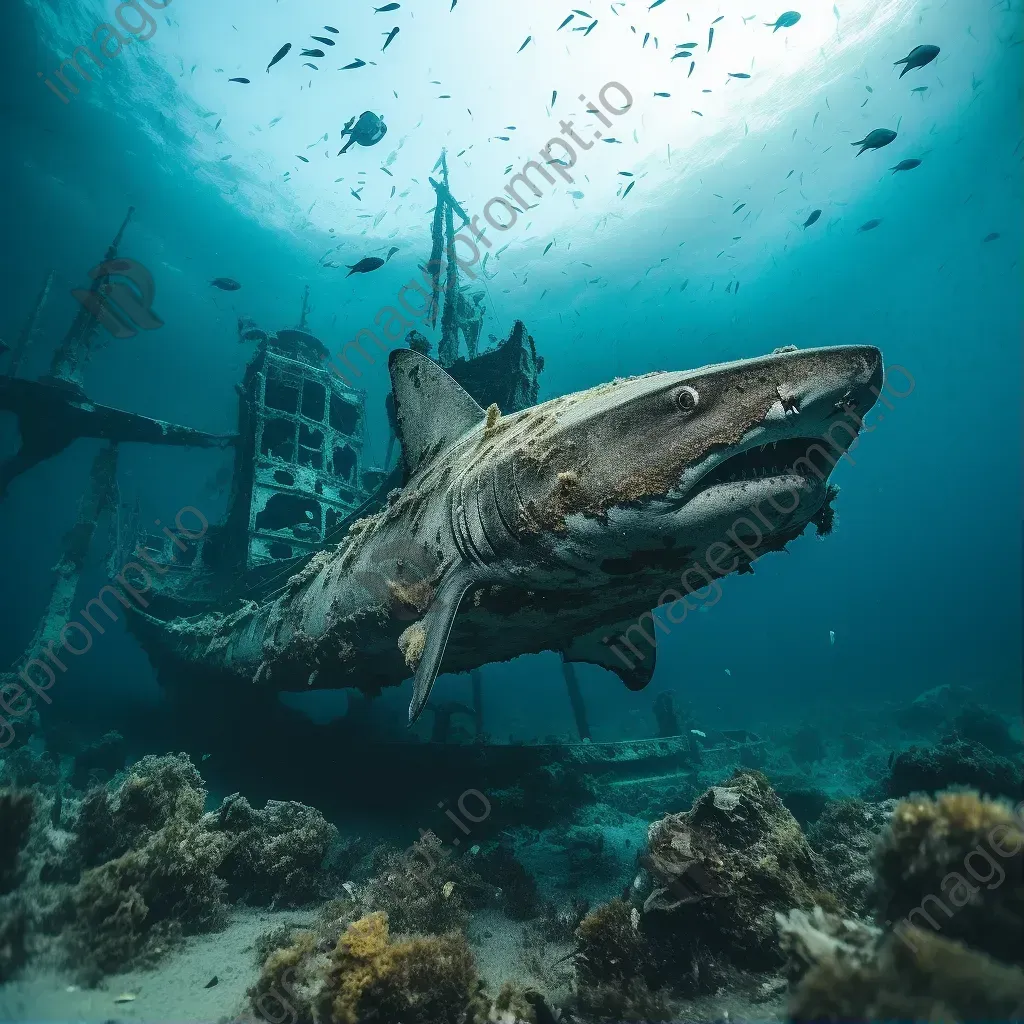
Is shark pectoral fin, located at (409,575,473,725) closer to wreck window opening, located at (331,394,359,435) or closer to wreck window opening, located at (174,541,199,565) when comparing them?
wreck window opening, located at (331,394,359,435)

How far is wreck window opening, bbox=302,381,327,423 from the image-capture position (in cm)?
1855

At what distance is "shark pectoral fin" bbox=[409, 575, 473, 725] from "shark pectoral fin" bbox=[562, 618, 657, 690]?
6.01ft

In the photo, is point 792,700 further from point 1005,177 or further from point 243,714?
point 243,714

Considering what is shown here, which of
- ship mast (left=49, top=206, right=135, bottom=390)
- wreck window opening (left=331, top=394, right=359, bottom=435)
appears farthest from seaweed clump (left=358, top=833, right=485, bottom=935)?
ship mast (left=49, top=206, right=135, bottom=390)

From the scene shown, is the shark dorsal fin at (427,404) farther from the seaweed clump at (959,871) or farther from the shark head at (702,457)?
the seaweed clump at (959,871)

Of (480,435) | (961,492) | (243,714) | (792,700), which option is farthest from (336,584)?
(961,492)

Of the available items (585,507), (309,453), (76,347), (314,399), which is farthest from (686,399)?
(76,347)

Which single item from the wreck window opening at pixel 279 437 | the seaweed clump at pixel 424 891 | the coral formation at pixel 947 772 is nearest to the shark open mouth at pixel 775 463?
the seaweed clump at pixel 424 891

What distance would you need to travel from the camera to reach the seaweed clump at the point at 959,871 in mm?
1360

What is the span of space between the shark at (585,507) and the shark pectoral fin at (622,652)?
0.02 m

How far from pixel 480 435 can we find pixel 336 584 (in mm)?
2636

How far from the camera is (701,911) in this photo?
340 centimetres

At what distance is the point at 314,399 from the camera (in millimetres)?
19406

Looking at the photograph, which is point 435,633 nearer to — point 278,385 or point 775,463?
point 775,463
